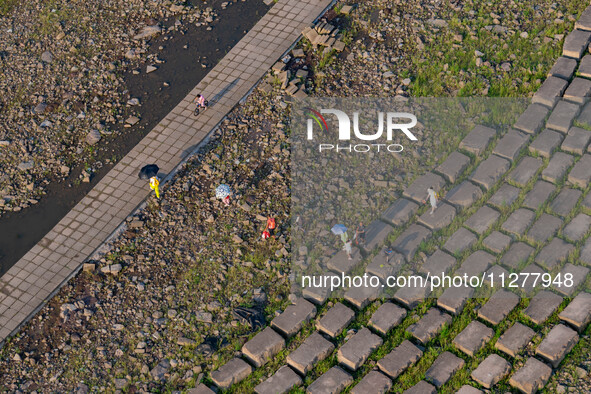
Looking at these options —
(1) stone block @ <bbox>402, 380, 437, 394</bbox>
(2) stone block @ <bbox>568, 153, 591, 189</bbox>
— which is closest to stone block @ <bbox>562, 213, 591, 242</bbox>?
(2) stone block @ <bbox>568, 153, 591, 189</bbox>

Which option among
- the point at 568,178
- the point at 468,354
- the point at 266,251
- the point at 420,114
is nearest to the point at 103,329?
the point at 266,251

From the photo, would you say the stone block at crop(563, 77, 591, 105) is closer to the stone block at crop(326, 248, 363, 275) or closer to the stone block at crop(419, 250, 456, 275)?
the stone block at crop(419, 250, 456, 275)

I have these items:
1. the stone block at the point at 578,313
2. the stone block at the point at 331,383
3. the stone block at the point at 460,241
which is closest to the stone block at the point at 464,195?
the stone block at the point at 460,241

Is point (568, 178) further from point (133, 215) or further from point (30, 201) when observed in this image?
point (30, 201)

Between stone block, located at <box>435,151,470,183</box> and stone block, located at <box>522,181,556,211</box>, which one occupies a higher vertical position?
stone block, located at <box>435,151,470,183</box>

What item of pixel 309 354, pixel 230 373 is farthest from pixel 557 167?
pixel 230 373
